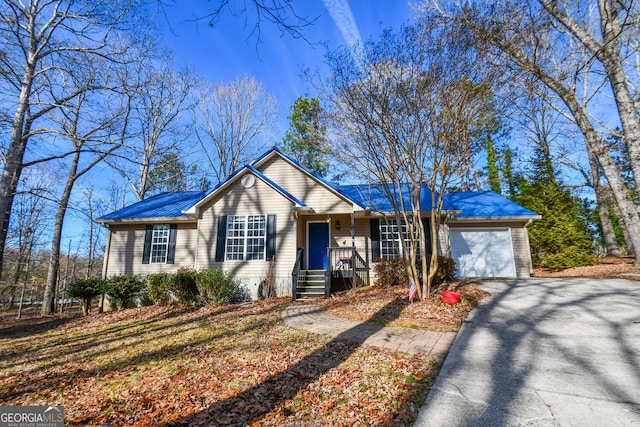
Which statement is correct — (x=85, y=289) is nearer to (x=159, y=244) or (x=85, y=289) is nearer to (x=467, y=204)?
(x=159, y=244)

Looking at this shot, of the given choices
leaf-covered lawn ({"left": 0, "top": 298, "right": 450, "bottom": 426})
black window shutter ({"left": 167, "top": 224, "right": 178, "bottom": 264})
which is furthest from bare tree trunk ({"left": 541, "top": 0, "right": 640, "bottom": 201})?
black window shutter ({"left": 167, "top": 224, "right": 178, "bottom": 264})

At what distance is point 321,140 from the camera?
33.4ft

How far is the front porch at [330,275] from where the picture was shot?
32.0ft

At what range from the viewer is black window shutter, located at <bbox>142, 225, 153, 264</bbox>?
12375mm

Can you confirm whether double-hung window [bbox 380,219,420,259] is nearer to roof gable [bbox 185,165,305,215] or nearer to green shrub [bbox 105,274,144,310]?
roof gable [bbox 185,165,305,215]

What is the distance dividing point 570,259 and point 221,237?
15.0m

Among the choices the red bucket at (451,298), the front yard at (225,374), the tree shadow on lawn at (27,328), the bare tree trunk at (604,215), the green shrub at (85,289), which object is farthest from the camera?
the bare tree trunk at (604,215)

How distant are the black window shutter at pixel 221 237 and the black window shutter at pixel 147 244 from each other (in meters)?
→ 3.81

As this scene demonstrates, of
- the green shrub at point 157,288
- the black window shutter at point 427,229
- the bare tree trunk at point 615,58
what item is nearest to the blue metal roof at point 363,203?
the black window shutter at point 427,229

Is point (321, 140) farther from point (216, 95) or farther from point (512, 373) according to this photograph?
point (216, 95)

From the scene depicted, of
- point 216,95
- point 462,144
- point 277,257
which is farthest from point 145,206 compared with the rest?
point 462,144

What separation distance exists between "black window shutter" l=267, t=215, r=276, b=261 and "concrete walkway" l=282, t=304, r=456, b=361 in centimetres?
348

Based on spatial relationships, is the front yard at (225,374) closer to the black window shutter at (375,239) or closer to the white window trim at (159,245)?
the black window shutter at (375,239)

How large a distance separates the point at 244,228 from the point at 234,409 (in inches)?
329
